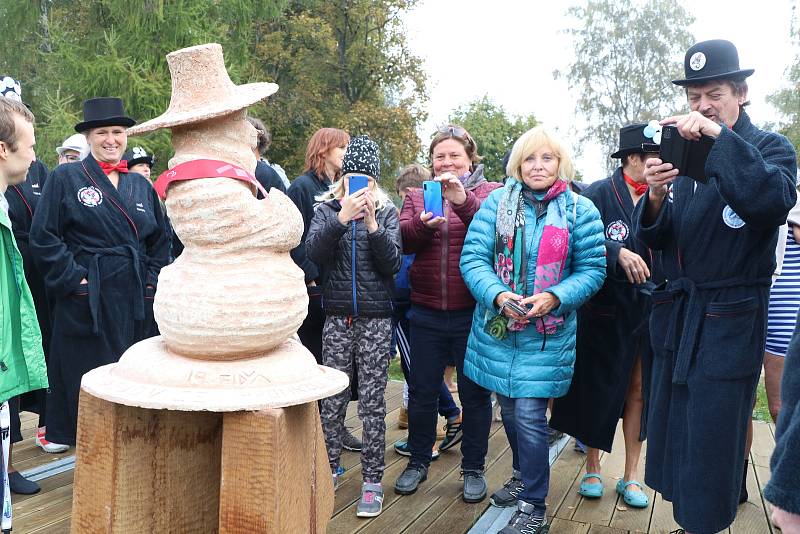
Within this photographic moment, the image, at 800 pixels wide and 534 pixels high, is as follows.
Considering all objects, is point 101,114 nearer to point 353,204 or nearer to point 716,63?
point 353,204

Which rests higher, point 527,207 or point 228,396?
point 527,207

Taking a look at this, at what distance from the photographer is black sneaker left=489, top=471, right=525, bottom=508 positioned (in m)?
3.79

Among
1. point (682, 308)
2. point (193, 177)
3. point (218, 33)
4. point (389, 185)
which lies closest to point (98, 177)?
point (193, 177)

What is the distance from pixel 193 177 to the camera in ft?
7.26

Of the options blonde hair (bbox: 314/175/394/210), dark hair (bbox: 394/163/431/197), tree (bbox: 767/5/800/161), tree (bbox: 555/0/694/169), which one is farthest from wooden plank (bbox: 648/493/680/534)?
tree (bbox: 555/0/694/169)

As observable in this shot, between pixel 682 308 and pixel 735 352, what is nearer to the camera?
pixel 735 352

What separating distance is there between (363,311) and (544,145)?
129cm

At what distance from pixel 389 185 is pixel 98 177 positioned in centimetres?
1942

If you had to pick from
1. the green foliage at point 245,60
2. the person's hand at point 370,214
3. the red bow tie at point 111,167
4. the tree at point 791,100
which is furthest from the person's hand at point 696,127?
the tree at point 791,100

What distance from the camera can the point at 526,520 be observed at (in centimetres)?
334

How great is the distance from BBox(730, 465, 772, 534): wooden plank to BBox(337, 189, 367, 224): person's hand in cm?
252

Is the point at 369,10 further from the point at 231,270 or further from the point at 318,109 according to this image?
the point at 231,270

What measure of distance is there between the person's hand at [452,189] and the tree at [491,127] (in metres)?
16.8

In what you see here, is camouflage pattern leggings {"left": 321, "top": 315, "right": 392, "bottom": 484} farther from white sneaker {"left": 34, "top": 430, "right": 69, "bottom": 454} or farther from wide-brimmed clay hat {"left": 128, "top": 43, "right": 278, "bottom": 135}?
white sneaker {"left": 34, "top": 430, "right": 69, "bottom": 454}
